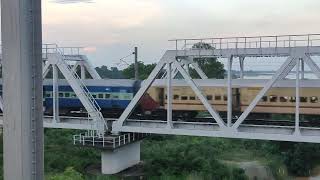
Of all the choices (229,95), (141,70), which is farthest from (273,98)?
(141,70)

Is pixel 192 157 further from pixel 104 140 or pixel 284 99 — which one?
pixel 284 99

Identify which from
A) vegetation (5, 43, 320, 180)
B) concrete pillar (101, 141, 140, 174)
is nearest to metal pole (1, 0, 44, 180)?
vegetation (5, 43, 320, 180)

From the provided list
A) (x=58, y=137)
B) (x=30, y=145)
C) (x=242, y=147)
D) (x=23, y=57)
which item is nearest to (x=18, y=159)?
(x=30, y=145)

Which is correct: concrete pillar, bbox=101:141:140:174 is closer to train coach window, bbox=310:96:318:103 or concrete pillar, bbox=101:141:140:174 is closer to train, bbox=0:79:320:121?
train, bbox=0:79:320:121

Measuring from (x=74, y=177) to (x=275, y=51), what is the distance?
12013 mm

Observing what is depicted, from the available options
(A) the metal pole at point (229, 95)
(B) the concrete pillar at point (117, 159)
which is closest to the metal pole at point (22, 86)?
(A) the metal pole at point (229, 95)

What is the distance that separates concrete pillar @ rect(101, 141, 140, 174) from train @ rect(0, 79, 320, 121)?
2359 millimetres

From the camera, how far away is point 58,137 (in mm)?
42562

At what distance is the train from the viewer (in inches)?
995

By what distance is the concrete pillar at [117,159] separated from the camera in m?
28.0

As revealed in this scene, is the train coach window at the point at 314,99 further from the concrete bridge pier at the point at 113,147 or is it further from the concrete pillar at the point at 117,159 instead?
the concrete pillar at the point at 117,159

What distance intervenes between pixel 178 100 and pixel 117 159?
207 inches

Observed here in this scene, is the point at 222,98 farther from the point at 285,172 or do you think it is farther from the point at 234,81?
the point at 285,172

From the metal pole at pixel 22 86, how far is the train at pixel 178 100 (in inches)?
824
